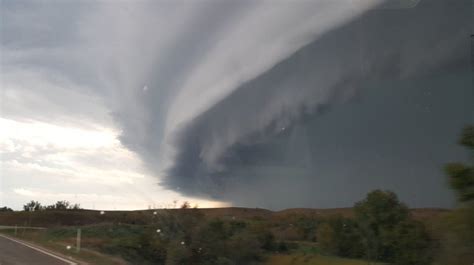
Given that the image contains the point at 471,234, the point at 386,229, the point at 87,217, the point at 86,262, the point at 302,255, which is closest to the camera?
the point at 471,234

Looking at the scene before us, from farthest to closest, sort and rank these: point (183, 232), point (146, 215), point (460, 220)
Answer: point (146, 215) < point (183, 232) < point (460, 220)

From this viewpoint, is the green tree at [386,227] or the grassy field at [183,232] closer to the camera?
the green tree at [386,227]

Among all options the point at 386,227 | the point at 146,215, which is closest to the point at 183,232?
the point at 146,215

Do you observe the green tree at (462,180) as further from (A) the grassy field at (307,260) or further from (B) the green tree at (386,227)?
(A) the grassy field at (307,260)

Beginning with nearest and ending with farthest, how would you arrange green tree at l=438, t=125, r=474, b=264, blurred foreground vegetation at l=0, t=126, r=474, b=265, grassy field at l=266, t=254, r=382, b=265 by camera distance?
green tree at l=438, t=125, r=474, b=264
blurred foreground vegetation at l=0, t=126, r=474, b=265
grassy field at l=266, t=254, r=382, b=265

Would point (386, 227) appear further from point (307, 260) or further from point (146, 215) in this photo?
point (146, 215)

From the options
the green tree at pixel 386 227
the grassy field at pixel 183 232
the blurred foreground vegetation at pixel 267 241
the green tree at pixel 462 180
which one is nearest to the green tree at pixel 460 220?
the green tree at pixel 462 180

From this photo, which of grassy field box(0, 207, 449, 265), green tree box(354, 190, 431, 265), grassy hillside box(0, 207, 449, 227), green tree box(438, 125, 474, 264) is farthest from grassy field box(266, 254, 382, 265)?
green tree box(438, 125, 474, 264)

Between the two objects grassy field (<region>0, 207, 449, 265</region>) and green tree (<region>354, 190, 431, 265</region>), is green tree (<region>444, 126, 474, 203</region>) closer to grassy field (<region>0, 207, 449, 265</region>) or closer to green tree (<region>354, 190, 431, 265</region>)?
grassy field (<region>0, 207, 449, 265</region>)

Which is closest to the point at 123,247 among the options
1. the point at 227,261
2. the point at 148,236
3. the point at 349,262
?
the point at 148,236

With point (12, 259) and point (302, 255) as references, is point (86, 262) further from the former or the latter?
point (302, 255)

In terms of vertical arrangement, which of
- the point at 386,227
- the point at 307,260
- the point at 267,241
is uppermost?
the point at 386,227
